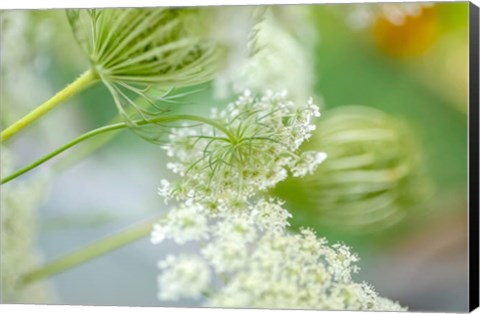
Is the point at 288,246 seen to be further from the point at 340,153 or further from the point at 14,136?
the point at 14,136

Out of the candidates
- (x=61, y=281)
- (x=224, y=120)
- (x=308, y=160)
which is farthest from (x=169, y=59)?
(x=61, y=281)

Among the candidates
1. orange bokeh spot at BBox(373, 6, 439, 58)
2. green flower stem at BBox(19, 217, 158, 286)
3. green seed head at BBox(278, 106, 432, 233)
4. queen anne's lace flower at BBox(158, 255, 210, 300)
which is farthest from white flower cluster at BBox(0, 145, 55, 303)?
orange bokeh spot at BBox(373, 6, 439, 58)

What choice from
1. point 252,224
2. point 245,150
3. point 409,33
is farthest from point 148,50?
point 409,33

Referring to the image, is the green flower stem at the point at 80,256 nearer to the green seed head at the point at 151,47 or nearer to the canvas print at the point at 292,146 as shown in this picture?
the canvas print at the point at 292,146

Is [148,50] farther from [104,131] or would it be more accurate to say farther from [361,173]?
[361,173]

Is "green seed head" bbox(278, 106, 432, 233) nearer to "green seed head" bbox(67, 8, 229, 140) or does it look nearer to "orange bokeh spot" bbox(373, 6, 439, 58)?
"orange bokeh spot" bbox(373, 6, 439, 58)

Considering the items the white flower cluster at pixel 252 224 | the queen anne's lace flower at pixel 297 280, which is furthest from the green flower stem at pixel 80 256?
the queen anne's lace flower at pixel 297 280
